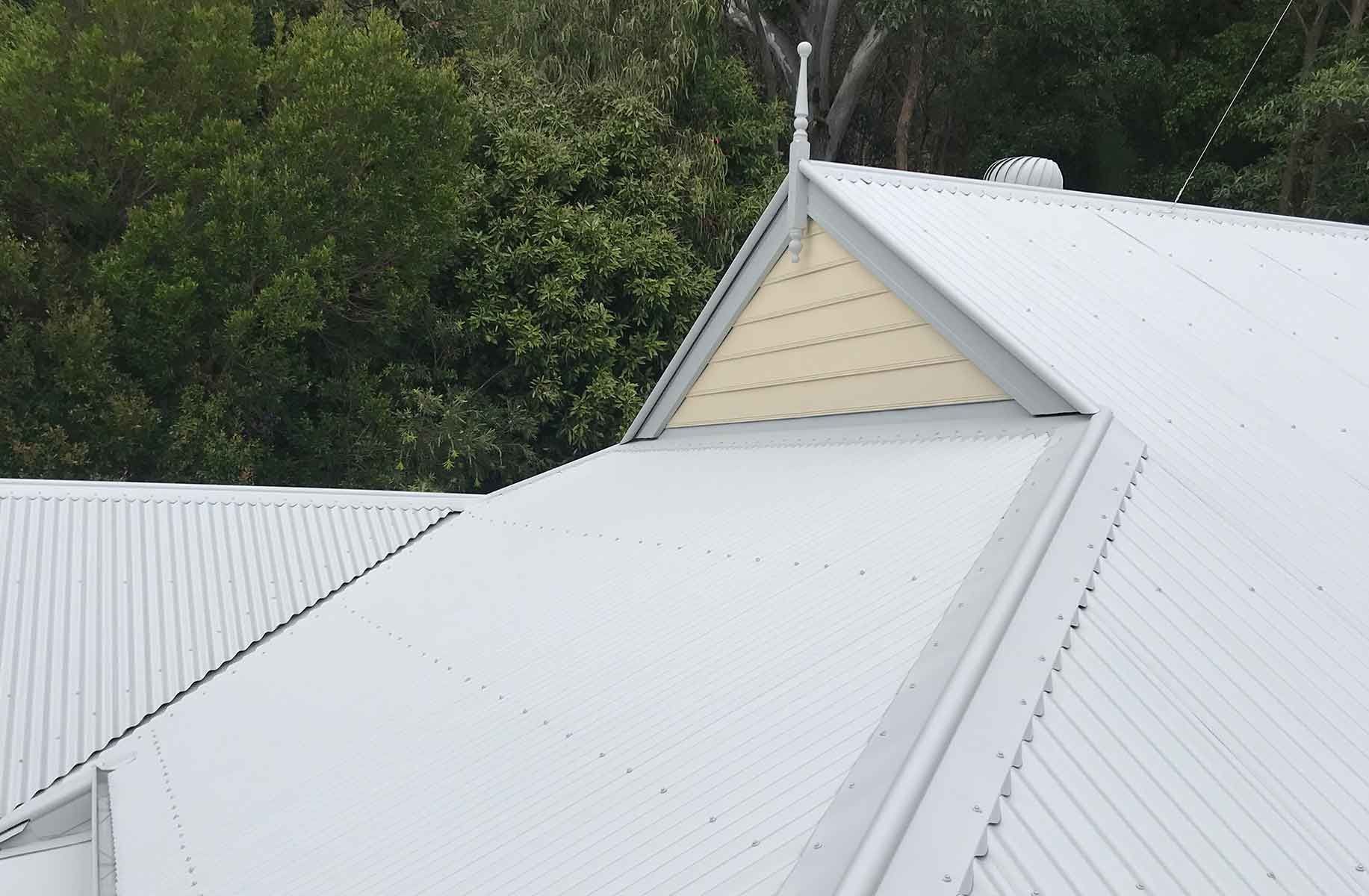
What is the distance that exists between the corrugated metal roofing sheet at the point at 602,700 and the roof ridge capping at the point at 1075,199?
1.53 meters

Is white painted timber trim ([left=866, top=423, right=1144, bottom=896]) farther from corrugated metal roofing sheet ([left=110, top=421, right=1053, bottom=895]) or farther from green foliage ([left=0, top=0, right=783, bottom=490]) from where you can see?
green foliage ([left=0, top=0, right=783, bottom=490])

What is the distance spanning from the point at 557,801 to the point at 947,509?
1783 mm

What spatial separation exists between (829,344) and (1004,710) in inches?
144

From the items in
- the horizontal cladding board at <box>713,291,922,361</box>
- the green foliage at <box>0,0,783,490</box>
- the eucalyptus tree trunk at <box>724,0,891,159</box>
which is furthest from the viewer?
the eucalyptus tree trunk at <box>724,0,891,159</box>

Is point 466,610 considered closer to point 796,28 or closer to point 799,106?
point 799,106

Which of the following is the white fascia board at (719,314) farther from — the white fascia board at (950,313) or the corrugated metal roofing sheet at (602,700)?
the corrugated metal roofing sheet at (602,700)

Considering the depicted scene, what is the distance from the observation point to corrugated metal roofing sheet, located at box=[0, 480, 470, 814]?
6.13 metres

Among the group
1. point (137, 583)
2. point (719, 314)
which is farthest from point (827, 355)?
point (137, 583)

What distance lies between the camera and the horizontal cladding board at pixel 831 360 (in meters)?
5.44

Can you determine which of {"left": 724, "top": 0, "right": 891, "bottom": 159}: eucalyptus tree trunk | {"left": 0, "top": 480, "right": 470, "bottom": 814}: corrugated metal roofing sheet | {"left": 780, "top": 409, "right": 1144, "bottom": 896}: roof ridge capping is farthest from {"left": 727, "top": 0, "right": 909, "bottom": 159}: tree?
{"left": 780, "top": 409, "right": 1144, "bottom": 896}: roof ridge capping

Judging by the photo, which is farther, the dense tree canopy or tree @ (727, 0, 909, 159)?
tree @ (727, 0, 909, 159)

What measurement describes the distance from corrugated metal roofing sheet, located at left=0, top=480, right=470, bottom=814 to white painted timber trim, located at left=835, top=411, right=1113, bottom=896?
16.4ft

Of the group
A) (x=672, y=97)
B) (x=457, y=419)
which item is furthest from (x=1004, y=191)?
(x=672, y=97)

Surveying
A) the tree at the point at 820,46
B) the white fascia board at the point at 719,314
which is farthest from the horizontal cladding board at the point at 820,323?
the tree at the point at 820,46
